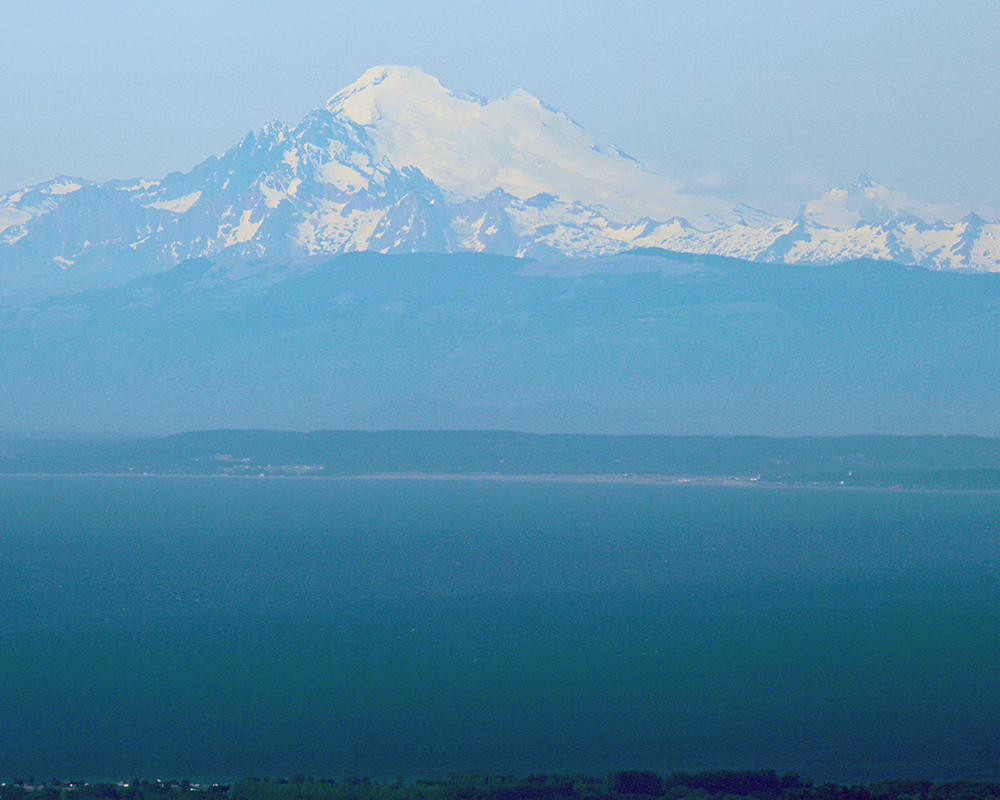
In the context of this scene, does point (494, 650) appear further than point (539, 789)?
Yes

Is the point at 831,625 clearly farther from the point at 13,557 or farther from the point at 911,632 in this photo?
the point at 13,557

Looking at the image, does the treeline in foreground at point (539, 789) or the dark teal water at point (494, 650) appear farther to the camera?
the dark teal water at point (494, 650)

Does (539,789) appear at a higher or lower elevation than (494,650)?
lower

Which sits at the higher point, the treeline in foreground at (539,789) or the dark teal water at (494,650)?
the dark teal water at (494,650)

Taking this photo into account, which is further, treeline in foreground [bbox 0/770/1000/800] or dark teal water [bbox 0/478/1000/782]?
dark teal water [bbox 0/478/1000/782]
